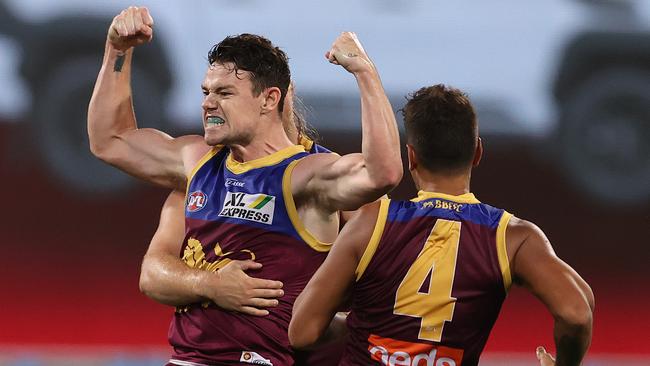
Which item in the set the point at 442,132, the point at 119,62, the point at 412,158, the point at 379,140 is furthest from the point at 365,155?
the point at 119,62

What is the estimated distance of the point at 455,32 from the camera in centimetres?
732

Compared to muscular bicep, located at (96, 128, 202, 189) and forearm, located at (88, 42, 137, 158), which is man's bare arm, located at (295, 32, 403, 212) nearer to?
muscular bicep, located at (96, 128, 202, 189)

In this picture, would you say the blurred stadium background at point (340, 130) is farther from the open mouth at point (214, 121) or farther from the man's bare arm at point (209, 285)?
the man's bare arm at point (209, 285)

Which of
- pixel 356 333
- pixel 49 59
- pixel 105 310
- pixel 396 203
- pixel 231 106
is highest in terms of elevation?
pixel 49 59

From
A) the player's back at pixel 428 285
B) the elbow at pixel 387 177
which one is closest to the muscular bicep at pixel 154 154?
the elbow at pixel 387 177

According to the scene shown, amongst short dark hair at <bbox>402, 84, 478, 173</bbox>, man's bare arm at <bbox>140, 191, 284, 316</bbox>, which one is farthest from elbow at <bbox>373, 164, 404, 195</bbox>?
man's bare arm at <bbox>140, 191, 284, 316</bbox>

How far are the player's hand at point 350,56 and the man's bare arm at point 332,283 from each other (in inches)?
18.8

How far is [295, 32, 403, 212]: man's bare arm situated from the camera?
3199 mm

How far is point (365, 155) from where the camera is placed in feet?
10.6

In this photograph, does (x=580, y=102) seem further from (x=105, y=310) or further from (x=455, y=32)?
(x=105, y=310)

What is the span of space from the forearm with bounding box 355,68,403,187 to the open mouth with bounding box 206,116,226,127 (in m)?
0.59

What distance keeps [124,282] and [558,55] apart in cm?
345

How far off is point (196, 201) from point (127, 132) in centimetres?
52

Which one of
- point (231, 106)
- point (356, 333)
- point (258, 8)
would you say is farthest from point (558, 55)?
point (356, 333)
